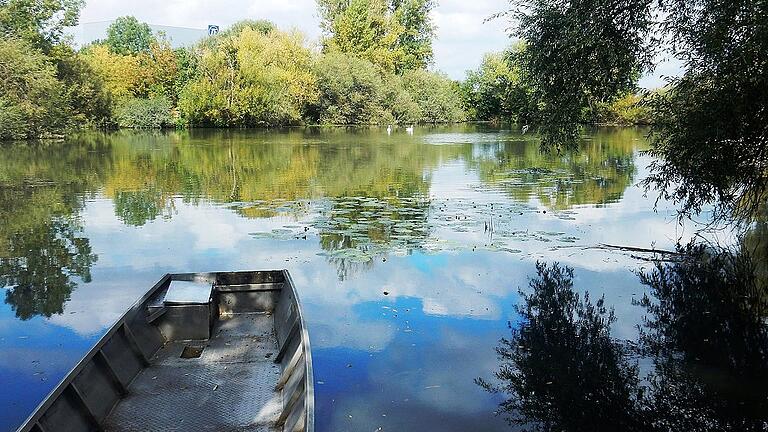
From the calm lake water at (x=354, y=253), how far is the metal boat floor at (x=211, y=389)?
66cm

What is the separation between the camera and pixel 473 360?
7879mm

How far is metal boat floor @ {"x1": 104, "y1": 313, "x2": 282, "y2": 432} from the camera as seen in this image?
5805 millimetres

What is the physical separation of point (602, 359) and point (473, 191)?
44.0 ft

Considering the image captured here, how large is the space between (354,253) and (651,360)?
640cm

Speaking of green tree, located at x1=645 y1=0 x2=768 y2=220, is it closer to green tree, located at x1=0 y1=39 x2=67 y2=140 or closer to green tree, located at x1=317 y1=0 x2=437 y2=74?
green tree, located at x1=0 y1=39 x2=67 y2=140

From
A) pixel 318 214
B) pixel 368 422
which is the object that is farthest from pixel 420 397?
pixel 318 214

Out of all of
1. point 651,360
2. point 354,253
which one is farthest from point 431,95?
point 651,360

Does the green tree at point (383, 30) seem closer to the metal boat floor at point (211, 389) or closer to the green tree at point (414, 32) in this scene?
the green tree at point (414, 32)

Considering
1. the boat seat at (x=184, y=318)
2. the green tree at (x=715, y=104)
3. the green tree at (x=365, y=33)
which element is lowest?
the boat seat at (x=184, y=318)

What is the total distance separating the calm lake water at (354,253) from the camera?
7391 mm

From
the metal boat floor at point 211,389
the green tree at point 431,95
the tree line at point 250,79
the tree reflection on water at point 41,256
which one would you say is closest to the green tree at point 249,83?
the tree line at point 250,79

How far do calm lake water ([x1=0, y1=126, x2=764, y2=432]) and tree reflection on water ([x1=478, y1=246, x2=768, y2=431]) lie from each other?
12.9 inches

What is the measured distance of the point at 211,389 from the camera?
6484 mm

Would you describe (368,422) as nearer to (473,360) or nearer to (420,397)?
(420,397)
